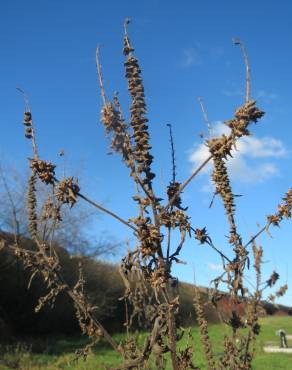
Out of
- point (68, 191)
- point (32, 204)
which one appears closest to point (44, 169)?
point (68, 191)

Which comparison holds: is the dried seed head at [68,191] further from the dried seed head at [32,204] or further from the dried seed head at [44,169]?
the dried seed head at [32,204]

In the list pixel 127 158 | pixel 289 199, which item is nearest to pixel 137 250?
pixel 127 158

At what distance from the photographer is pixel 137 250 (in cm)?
191

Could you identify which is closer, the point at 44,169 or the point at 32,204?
the point at 44,169

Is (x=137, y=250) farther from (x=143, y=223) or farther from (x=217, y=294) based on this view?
(x=217, y=294)

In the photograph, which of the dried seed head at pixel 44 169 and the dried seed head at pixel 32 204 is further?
the dried seed head at pixel 32 204

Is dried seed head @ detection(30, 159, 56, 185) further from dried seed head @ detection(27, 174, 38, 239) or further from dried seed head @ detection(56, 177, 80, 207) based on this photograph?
dried seed head @ detection(27, 174, 38, 239)

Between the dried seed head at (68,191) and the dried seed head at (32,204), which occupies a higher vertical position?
the dried seed head at (32,204)

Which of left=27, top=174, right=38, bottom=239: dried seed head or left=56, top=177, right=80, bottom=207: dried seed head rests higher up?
left=27, top=174, right=38, bottom=239: dried seed head

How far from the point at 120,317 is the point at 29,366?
1905 cm

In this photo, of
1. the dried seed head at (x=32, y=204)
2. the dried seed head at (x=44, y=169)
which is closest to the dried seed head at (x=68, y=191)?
the dried seed head at (x=44, y=169)

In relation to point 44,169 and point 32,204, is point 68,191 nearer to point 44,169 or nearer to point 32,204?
point 44,169

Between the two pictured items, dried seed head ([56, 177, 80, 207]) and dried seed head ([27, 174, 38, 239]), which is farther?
dried seed head ([27, 174, 38, 239])

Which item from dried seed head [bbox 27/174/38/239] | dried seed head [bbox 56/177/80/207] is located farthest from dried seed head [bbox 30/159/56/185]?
dried seed head [bbox 27/174/38/239]
